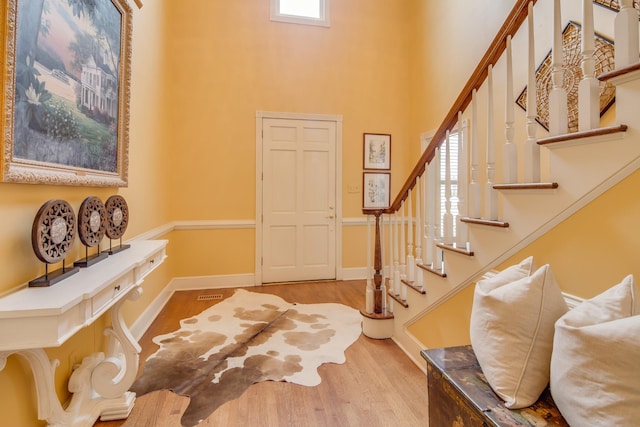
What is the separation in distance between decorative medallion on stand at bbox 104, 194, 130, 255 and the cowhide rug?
0.95m

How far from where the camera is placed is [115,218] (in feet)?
6.59

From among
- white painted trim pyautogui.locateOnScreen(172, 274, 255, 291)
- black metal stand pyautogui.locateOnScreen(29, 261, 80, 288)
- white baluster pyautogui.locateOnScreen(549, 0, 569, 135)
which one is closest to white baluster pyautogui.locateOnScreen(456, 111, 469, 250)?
white baluster pyautogui.locateOnScreen(549, 0, 569, 135)

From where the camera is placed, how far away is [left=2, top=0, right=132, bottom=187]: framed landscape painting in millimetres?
1219

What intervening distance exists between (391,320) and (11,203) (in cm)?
254

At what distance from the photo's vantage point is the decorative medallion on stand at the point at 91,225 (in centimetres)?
163

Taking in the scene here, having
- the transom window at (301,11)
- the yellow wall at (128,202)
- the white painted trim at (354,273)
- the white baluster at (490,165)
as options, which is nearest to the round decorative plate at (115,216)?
the yellow wall at (128,202)

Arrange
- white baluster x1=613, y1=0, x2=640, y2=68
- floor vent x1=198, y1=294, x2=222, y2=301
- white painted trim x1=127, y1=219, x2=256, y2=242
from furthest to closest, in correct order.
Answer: white painted trim x1=127, y1=219, x2=256, y2=242
floor vent x1=198, y1=294, x2=222, y2=301
white baluster x1=613, y1=0, x2=640, y2=68

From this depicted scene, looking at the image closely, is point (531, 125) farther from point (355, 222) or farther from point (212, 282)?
point (212, 282)

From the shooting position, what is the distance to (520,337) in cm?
107

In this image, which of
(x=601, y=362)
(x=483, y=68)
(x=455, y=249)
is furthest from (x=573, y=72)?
(x=601, y=362)

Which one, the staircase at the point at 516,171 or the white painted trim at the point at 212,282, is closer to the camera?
the staircase at the point at 516,171

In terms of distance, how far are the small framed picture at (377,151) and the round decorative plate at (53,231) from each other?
12.2 ft

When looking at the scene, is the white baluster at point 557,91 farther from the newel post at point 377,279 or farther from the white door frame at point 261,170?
the white door frame at point 261,170

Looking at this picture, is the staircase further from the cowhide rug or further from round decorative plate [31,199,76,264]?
round decorative plate [31,199,76,264]
